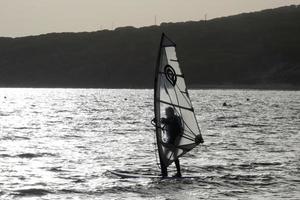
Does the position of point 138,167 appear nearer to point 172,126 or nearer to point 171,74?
point 172,126

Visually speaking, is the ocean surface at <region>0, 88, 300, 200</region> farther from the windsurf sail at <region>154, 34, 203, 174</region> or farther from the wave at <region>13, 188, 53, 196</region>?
the windsurf sail at <region>154, 34, 203, 174</region>

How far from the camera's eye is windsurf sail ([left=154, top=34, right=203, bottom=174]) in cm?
2330

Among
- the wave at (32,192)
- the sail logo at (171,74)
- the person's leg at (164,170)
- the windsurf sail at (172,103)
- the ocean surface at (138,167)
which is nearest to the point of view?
the wave at (32,192)

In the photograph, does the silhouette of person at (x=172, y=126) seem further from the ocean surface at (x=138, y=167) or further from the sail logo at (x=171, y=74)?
the ocean surface at (x=138, y=167)

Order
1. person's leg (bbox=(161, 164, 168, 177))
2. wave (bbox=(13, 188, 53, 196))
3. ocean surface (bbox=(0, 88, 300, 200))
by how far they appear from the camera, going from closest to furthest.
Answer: wave (bbox=(13, 188, 53, 196)) < ocean surface (bbox=(0, 88, 300, 200)) < person's leg (bbox=(161, 164, 168, 177))

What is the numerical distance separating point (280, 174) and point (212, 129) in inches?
1144

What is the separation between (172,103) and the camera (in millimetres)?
23688

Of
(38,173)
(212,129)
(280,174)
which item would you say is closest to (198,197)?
(280,174)

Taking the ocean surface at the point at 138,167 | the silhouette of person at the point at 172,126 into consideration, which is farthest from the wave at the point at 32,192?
the silhouette of person at the point at 172,126

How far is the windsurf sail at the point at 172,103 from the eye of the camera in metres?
23.3

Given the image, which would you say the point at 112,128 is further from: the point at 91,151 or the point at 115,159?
the point at 115,159

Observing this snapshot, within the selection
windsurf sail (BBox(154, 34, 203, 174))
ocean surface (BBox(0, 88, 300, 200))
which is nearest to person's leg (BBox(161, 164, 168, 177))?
windsurf sail (BBox(154, 34, 203, 174))

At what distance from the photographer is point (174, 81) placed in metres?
23.5

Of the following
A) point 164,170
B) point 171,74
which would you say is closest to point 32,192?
point 164,170
